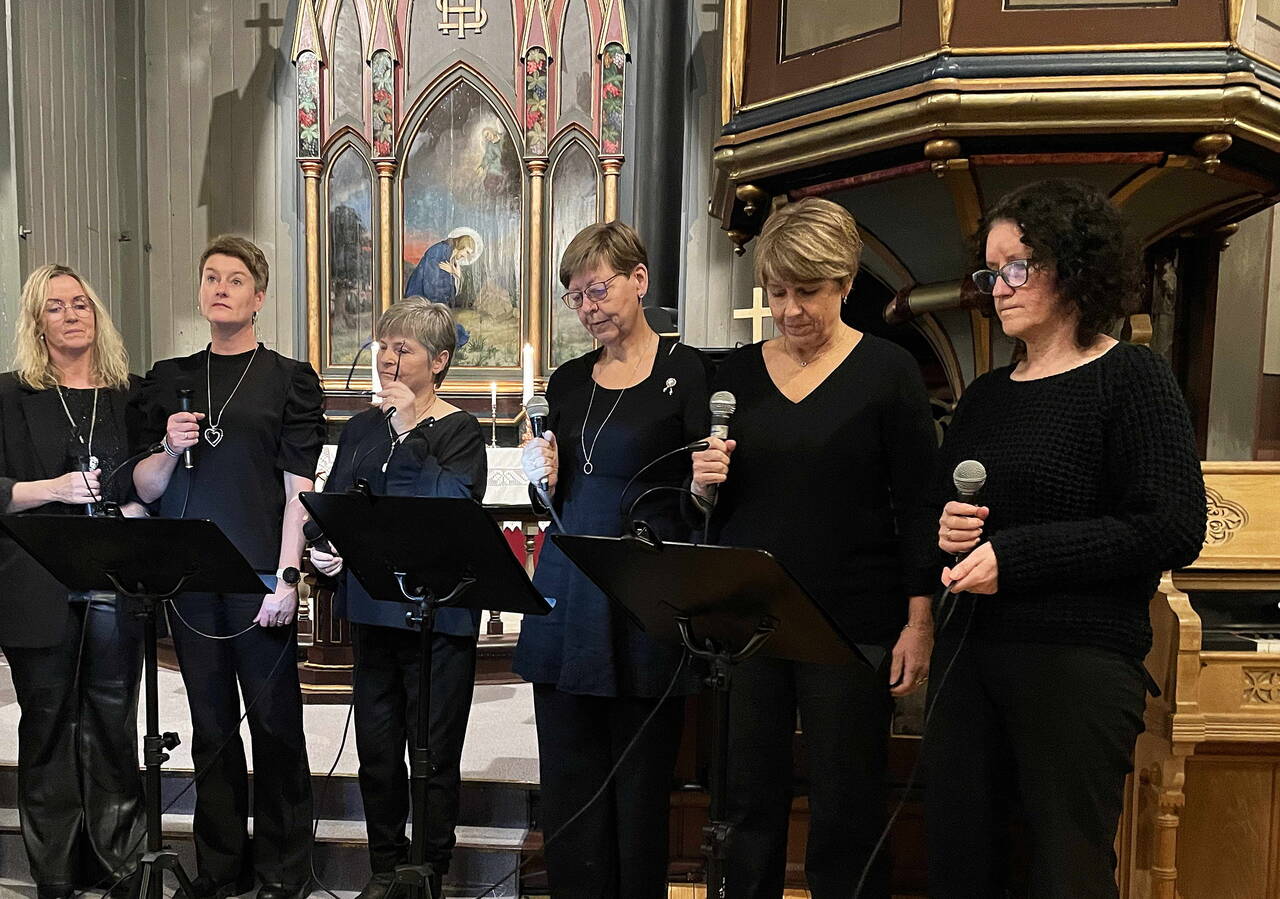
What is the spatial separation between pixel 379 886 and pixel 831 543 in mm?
1421

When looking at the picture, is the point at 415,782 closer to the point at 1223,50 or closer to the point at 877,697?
the point at 877,697

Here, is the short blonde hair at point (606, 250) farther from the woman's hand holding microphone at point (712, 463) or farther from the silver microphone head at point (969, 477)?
the silver microphone head at point (969, 477)

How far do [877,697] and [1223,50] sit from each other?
1.71 m

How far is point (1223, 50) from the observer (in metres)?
2.40

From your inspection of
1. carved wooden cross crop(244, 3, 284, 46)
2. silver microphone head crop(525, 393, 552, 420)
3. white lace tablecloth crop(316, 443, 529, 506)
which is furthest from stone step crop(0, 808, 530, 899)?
carved wooden cross crop(244, 3, 284, 46)

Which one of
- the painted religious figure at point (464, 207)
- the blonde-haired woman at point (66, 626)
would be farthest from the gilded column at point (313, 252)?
the blonde-haired woman at point (66, 626)

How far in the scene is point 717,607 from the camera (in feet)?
5.61

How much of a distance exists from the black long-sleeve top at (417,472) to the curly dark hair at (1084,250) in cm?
132

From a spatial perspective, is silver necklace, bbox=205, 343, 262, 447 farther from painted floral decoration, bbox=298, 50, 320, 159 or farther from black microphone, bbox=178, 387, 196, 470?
painted floral decoration, bbox=298, 50, 320, 159

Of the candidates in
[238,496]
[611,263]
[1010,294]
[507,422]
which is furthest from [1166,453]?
[507,422]

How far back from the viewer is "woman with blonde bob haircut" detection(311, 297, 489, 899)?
250cm

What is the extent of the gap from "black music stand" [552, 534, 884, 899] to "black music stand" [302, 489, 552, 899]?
25cm

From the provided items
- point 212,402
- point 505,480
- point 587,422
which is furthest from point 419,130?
point 587,422

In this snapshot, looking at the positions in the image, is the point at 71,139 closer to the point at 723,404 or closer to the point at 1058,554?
the point at 723,404
